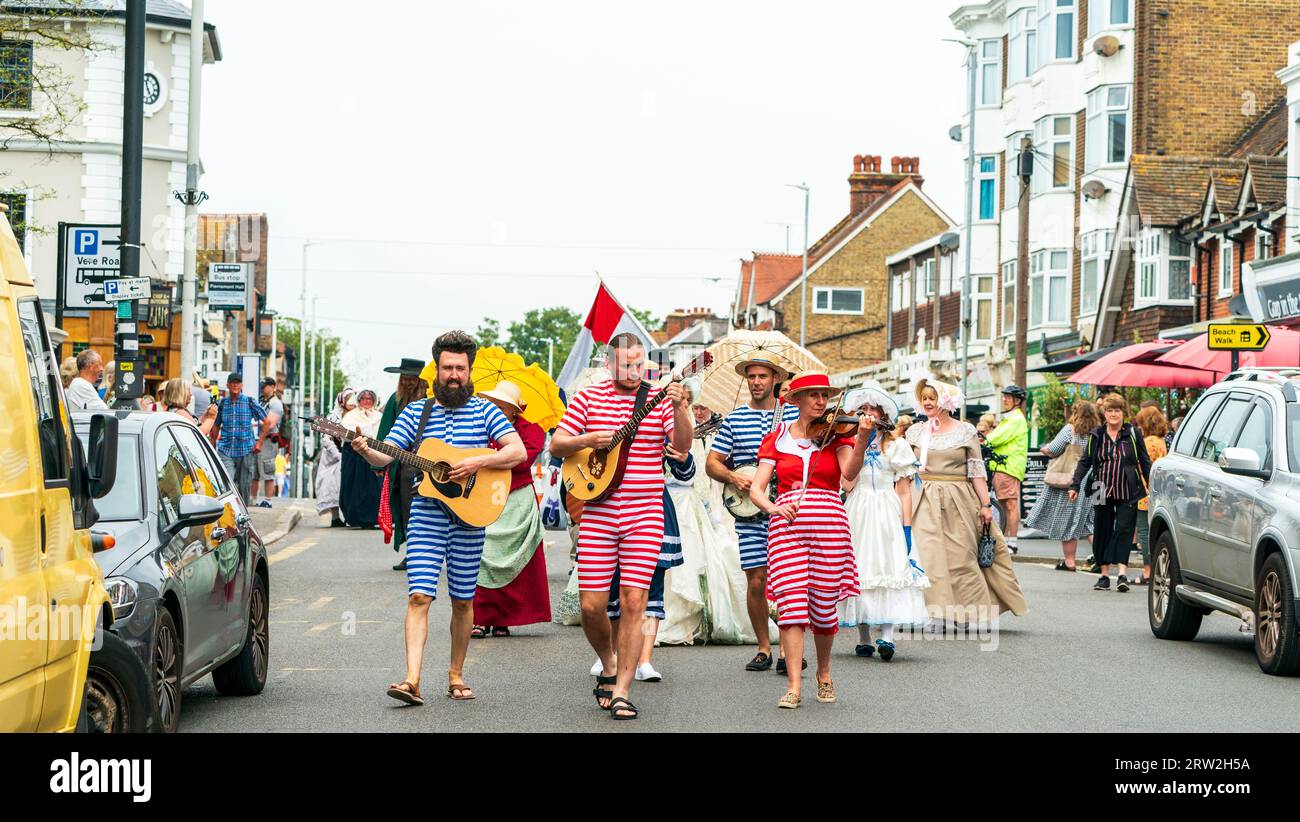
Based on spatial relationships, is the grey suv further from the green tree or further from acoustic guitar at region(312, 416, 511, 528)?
the green tree

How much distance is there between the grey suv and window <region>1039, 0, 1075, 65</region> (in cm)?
3231

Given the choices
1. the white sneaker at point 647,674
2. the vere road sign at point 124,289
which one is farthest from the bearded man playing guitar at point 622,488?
the vere road sign at point 124,289

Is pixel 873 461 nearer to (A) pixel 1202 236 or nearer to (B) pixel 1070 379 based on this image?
(B) pixel 1070 379

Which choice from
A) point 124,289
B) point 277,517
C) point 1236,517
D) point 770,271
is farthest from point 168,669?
point 770,271

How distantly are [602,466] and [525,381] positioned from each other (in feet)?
16.2

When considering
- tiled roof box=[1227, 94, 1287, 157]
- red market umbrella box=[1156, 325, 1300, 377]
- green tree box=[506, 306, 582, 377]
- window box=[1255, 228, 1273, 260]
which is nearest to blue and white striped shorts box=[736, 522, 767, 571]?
red market umbrella box=[1156, 325, 1300, 377]

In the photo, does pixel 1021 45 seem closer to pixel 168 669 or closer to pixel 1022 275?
pixel 1022 275

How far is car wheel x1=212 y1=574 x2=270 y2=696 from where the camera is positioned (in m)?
9.66

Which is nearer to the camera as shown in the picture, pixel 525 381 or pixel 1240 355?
pixel 525 381

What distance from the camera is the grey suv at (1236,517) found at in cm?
1131

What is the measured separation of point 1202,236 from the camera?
36.5 m

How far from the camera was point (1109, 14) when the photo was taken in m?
42.1
